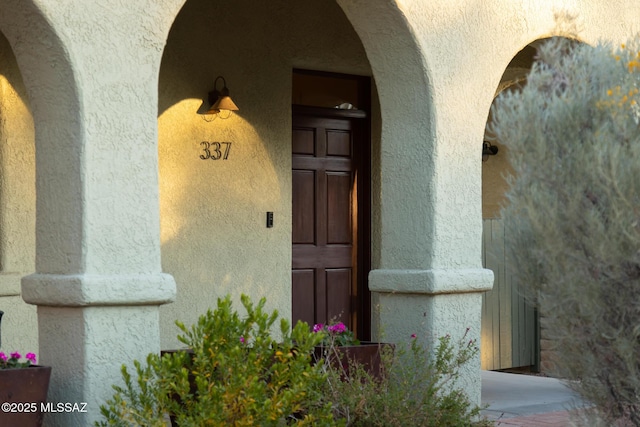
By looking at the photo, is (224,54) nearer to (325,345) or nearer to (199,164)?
(199,164)

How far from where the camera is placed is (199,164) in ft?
25.9

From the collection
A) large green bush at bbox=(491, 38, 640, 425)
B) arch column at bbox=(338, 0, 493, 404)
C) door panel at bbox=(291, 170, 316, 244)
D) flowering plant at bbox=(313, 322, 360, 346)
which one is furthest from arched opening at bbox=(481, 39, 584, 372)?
large green bush at bbox=(491, 38, 640, 425)

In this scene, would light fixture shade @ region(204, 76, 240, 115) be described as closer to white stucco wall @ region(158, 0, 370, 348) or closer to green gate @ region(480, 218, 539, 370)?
white stucco wall @ region(158, 0, 370, 348)

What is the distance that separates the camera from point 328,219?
8.89 metres

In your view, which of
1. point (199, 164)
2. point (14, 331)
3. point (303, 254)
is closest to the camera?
point (14, 331)

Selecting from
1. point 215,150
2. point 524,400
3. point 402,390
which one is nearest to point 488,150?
point 524,400

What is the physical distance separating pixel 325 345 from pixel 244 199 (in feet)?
7.73

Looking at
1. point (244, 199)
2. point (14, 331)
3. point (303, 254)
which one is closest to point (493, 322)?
point (303, 254)

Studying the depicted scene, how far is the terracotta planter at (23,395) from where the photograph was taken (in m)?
4.74

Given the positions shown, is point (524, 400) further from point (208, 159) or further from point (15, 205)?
point (15, 205)

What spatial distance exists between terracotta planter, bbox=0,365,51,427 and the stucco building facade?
20 centimetres

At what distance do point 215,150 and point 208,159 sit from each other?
0.09 meters

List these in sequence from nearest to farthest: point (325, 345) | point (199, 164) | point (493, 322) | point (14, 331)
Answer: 1. point (325, 345)
2. point (14, 331)
3. point (199, 164)
4. point (493, 322)

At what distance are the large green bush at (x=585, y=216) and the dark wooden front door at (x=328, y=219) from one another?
173 inches
